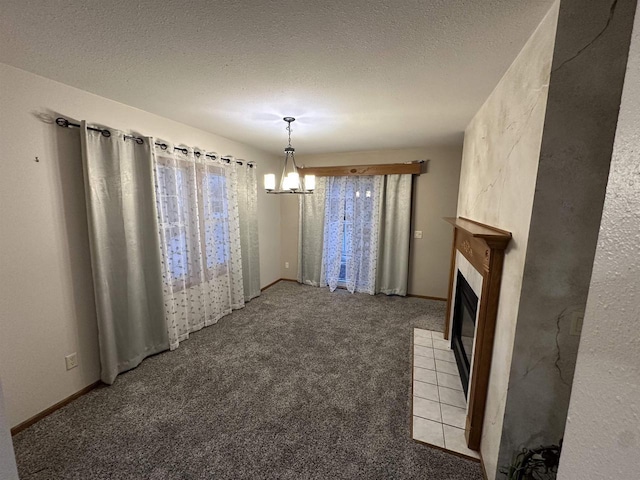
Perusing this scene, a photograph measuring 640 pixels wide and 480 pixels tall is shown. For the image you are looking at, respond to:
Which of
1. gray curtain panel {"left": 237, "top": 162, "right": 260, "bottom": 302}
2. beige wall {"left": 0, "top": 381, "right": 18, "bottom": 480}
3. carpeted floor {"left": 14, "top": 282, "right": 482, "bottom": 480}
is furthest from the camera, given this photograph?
gray curtain panel {"left": 237, "top": 162, "right": 260, "bottom": 302}

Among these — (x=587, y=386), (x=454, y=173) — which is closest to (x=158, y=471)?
(x=587, y=386)

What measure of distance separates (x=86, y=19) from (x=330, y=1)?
3.69ft

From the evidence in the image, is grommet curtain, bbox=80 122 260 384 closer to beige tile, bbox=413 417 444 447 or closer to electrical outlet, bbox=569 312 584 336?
beige tile, bbox=413 417 444 447

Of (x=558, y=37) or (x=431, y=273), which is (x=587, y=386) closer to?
(x=558, y=37)

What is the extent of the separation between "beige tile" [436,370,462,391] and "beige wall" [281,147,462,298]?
1986 mm

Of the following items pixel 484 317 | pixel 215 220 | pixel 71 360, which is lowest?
pixel 71 360

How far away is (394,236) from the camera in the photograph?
14.2 feet

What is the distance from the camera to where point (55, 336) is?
1.99 meters

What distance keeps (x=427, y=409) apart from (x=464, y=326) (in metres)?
0.80

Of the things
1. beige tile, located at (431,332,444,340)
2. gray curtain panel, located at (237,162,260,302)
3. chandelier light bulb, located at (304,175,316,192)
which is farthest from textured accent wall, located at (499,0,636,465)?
gray curtain panel, located at (237,162,260,302)

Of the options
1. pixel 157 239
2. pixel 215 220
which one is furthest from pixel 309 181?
pixel 157 239

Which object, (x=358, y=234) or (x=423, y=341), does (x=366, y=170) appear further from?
(x=423, y=341)

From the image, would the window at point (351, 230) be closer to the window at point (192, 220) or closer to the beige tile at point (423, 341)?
the beige tile at point (423, 341)

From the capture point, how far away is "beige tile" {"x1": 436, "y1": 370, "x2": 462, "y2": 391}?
231 cm
